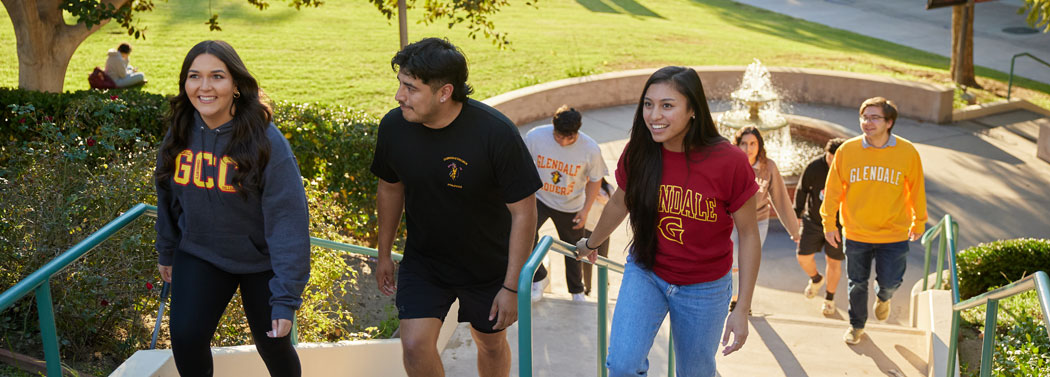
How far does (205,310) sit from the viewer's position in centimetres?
344

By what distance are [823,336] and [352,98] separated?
9053 millimetres

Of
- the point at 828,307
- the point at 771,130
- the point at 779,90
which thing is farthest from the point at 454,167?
the point at 779,90

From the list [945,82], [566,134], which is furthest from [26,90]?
[945,82]

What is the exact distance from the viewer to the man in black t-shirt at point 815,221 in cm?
682

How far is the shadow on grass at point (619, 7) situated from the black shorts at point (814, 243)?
683 inches

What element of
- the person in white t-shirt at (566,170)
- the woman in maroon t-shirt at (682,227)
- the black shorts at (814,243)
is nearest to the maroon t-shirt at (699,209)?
the woman in maroon t-shirt at (682,227)

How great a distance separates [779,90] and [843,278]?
6.85 metres

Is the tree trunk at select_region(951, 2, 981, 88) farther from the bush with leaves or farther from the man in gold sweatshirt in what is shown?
the bush with leaves

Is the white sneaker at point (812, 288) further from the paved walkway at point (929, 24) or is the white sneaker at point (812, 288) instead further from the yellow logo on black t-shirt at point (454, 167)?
the paved walkway at point (929, 24)

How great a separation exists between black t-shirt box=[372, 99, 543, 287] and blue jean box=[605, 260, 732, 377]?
0.55 metres

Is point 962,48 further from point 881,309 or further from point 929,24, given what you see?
point 881,309

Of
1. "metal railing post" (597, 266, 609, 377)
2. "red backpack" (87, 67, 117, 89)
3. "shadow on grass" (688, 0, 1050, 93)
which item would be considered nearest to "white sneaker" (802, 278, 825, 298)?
"metal railing post" (597, 266, 609, 377)

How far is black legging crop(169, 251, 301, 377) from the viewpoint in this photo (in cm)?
342

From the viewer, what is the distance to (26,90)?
903 cm
